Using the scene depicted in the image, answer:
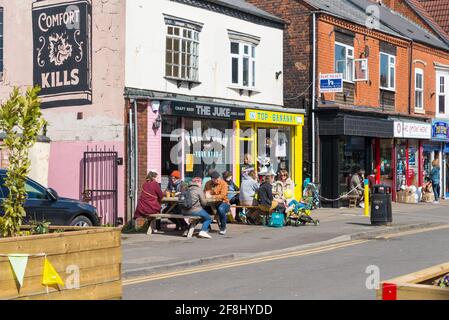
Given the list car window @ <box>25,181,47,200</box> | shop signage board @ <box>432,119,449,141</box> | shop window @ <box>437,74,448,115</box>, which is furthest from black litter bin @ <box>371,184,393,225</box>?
shop window @ <box>437,74,448,115</box>

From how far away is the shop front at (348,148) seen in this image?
2491cm

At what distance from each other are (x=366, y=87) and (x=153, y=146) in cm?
1193

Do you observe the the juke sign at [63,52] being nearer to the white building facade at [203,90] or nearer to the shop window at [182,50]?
the white building facade at [203,90]

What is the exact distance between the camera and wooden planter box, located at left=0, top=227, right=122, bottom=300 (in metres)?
6.80

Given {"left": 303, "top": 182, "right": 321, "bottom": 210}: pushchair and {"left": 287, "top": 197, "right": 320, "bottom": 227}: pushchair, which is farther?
{"left": 303, "top": 182, "right": 321, "bottom": 210}: pushchair

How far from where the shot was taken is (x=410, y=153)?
101ft

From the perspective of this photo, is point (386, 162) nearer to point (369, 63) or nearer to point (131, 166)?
point (369, 63)

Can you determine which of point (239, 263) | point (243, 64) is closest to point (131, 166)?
point (243, 64)

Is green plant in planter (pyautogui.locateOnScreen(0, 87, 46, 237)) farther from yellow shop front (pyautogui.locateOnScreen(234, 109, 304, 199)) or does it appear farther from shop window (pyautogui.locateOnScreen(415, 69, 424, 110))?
shop window (pyautogui.locateOnScreen(415, 69, 424, 110))

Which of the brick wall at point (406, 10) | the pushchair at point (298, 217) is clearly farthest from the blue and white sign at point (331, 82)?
the brick wall at point (406, 10)

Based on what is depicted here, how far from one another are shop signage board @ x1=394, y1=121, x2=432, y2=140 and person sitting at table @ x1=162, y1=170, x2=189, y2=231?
12.2 m
